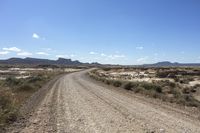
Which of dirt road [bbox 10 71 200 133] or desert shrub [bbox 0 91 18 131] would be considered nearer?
dirt road [bbox 10 71 200 133]

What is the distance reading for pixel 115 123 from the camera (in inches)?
494

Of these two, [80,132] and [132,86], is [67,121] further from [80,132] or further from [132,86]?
[132,86]

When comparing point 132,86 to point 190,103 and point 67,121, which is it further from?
point 67,121

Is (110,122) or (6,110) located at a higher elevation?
(6,110)

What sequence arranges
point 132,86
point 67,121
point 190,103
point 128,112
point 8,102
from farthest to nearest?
point 132,86, point 190,103, point 8,102, point 128,112, point 67,121

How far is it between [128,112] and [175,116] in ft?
8.34

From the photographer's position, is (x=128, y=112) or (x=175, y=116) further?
(x=128, y=112)

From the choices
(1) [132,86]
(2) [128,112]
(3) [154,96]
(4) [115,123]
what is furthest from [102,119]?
(1) [132,86]

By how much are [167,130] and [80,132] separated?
3247mm

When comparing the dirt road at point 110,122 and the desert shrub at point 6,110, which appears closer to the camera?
the dirt road at point 110,122

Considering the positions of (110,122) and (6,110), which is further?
(6,110)

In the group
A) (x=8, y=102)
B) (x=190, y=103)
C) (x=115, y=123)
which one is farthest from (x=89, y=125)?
(x=190, y=103)

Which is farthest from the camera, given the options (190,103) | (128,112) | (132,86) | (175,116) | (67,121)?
(132,86)

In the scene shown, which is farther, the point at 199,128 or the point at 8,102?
the point at 8,102
